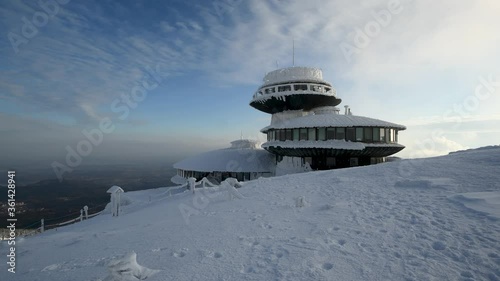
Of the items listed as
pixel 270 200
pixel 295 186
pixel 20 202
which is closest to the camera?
pixel 270 200

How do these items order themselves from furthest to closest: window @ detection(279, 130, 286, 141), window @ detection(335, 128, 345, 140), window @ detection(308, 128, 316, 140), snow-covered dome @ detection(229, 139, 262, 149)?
snow-covered dome @ detection(229, 139, 262, 149), window @ detection(279, 130, 286, 141), window @ detection(308, 128, 316, 140), window @ detection(335, 128, 345, 140)

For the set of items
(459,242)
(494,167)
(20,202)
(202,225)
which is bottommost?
(20,202)

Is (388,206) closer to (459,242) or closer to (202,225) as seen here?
(459,242)

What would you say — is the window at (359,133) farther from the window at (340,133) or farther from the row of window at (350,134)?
the window at (340,133)

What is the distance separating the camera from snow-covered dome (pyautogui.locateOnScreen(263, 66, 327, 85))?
37984 millimetres

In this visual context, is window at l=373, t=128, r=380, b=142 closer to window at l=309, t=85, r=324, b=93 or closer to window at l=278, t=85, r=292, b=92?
window at l=309, t=85, r=324, b=93

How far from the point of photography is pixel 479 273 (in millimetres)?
4758

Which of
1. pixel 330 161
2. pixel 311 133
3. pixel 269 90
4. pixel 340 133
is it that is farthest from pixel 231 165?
pixel 340 133

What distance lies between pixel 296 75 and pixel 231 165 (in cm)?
1721

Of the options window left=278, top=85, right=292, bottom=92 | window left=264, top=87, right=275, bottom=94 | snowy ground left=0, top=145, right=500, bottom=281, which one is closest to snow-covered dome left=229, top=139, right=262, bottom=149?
window left=264, top=87, right=275, bottom=94

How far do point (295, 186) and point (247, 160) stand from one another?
26.6 meters

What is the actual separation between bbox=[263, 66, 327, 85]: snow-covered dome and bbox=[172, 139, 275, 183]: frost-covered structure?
12.2 metres

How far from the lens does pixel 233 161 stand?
39.5 meters

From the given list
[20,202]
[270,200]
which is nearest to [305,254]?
[270,200]
